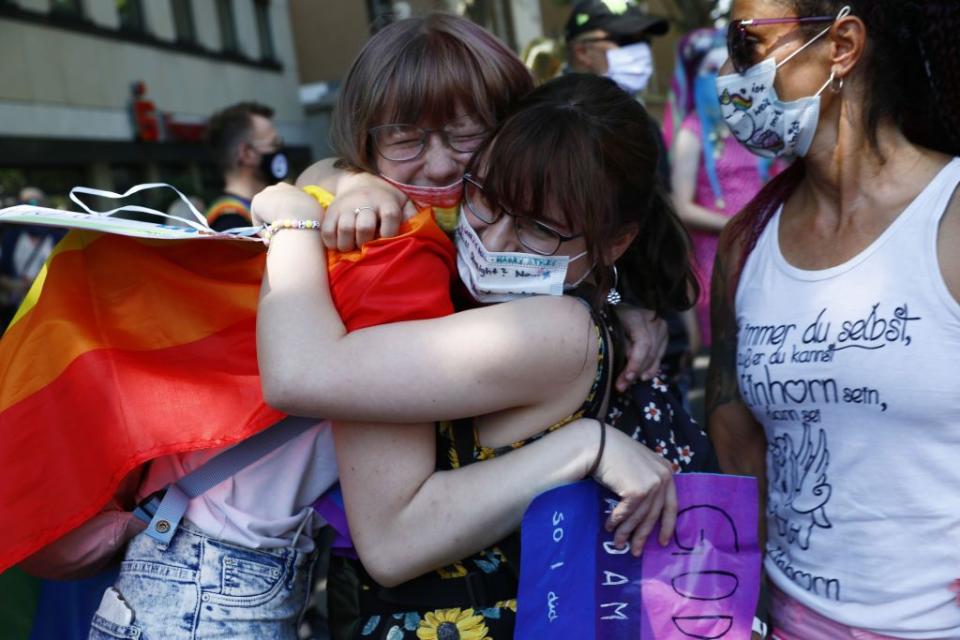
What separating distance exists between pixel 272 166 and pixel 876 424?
4.29 metres

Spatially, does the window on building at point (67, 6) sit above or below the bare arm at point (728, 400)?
above

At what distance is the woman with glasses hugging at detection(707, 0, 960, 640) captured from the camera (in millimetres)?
1755

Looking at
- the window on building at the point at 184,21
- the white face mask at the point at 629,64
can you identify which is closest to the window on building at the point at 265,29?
the window on building at the point at 184,21

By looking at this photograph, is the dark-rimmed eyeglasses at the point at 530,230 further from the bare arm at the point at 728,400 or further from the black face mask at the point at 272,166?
the black face mask at the point at 272,166

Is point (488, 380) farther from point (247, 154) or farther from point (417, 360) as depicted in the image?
point (247, 154)

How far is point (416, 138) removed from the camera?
6.38ft

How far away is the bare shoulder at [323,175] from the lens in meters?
2.03

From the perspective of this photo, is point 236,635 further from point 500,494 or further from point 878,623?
point 878,623

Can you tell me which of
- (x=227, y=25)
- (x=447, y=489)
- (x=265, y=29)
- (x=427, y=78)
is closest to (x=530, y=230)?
(x=427, y=78)

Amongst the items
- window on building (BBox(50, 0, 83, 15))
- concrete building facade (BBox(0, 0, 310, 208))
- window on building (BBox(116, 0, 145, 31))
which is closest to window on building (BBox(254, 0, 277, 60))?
concrete building facade (BBox(0, 0, 310, 208))

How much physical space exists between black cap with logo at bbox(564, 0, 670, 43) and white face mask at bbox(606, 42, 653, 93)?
6cm

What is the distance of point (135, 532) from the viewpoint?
1.86 meters

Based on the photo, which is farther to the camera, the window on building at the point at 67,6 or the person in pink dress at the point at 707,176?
the window on building at the point at 67,6

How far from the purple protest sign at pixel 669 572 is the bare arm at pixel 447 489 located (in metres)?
0.05
